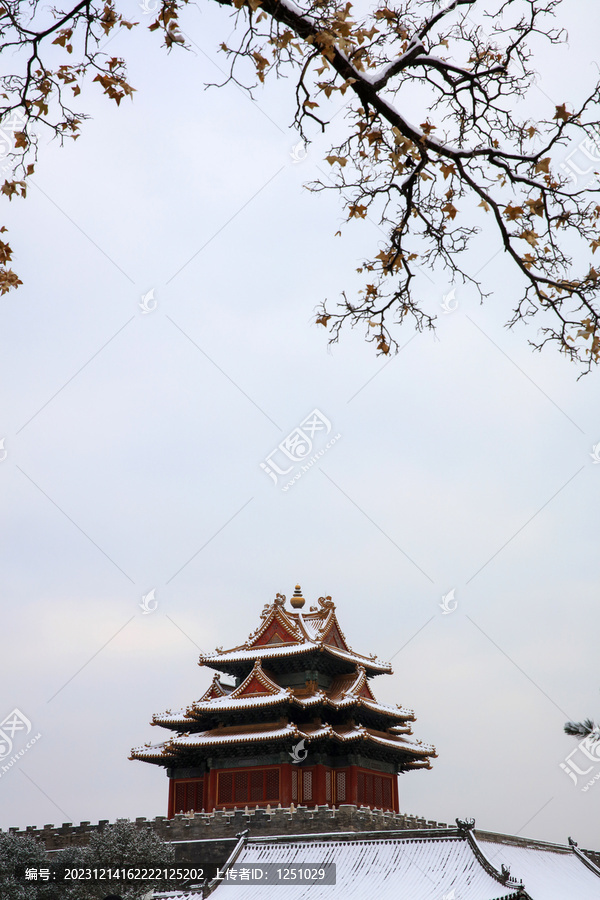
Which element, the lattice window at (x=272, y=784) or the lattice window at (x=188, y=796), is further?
the lattice window at (x=188, y=796)

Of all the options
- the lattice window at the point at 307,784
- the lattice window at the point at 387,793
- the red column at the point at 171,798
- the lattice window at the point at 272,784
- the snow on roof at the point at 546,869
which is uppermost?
the lattice window at the point at 387,793

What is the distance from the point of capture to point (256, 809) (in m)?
31.7

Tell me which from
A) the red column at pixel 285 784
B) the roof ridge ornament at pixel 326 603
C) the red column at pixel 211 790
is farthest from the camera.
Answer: the roof ridge ornament at pixel 326 603

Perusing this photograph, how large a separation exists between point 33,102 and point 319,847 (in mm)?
23483

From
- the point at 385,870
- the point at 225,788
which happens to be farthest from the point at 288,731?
the point at 385,870

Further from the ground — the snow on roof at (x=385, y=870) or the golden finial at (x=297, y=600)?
the golden finial at (x=297, y=600)

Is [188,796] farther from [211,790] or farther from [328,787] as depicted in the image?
[328,787]

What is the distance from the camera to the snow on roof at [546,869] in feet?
75.7

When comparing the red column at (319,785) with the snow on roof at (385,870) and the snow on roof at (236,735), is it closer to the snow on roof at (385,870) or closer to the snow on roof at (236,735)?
the snow on roof at (236,735)

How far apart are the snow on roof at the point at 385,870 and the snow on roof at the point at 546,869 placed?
975mm

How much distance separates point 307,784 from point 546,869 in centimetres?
1169

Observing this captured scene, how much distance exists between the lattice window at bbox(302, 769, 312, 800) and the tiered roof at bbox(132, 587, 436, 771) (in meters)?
1.04

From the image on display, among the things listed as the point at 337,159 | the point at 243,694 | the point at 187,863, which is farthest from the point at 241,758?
the point at 337,159

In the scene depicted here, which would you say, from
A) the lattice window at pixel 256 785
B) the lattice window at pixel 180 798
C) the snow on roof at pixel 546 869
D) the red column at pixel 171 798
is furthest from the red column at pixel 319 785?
the snow on roof at pixel 546 869
